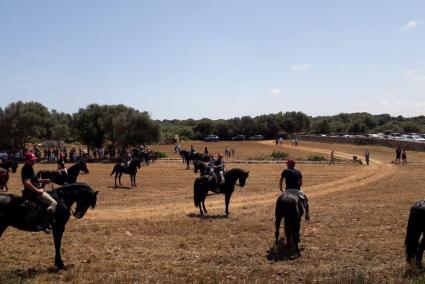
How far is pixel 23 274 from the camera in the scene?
10875mm

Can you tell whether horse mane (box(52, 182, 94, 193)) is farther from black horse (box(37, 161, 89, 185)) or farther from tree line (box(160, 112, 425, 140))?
tree line (box(160, 112, 425, 140))

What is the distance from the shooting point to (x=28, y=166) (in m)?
11.3

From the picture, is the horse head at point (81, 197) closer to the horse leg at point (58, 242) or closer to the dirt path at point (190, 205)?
the horse leg at point (58, 242)

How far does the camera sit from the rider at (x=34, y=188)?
11.2 meters

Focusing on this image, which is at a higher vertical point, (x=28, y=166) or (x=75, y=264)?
(x=28, y=166)

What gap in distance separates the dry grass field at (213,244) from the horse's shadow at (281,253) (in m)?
0.21

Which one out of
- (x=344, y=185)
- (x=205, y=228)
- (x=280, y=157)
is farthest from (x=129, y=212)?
(x=280, y=157)

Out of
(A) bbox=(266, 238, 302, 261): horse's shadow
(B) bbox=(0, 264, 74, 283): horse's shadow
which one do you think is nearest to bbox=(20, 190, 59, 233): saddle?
(B) bbox=(0, 264, 74, 283): horse's shadow

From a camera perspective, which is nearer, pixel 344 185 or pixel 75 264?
pixel 75 264

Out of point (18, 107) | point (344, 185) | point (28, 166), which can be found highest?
point (18, 107)

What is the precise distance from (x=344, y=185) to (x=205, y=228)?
18595 mm

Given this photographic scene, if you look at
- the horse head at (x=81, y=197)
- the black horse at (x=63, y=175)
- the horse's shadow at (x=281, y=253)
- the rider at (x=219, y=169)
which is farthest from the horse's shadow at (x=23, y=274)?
the black horse at (x=63, y=175)

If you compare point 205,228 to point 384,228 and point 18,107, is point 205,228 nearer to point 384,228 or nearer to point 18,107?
point 384,228

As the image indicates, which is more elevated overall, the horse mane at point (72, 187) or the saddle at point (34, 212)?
the horse mane at point (72, 187)
